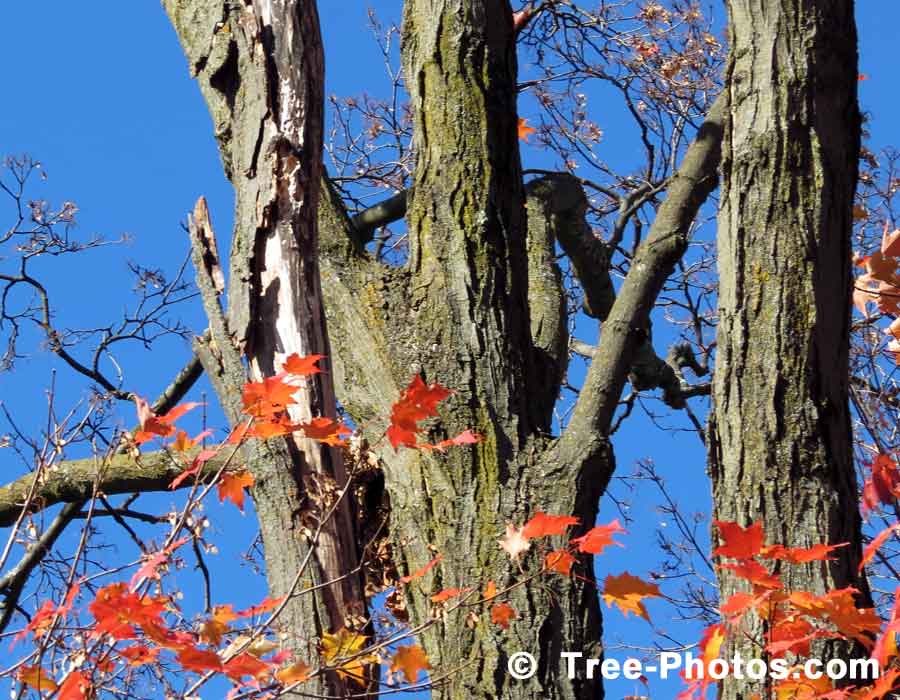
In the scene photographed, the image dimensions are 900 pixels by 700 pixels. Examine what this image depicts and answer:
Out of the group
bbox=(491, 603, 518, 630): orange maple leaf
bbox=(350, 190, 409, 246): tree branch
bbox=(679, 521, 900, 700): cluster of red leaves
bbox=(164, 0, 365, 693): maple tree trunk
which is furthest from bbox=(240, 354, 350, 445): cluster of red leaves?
bbox=(350, 190, 409, 246): tree branch

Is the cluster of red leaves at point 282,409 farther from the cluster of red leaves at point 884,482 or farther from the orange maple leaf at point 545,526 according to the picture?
the cluster of red leaves at point 884,482

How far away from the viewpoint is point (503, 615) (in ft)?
10.2

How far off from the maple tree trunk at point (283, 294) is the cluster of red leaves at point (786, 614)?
962mm

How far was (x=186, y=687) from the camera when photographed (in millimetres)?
2713

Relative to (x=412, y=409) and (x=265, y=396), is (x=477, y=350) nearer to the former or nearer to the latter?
(x=412, y=409)

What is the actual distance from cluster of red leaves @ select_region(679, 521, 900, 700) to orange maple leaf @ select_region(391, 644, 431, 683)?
69 centimetres

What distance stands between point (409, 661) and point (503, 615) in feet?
1.05

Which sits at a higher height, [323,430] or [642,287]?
[642,287]

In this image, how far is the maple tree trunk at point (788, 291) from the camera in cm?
277

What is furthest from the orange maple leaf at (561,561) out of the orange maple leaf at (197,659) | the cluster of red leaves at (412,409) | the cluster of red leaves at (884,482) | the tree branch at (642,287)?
the orange maple leaf at (197,659)

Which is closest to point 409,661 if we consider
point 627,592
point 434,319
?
point 627,592

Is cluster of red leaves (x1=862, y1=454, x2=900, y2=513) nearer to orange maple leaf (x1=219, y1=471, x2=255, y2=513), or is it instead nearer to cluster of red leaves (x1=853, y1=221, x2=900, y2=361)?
cluster of red leaves (x1=853, y1=221, x2=900, y2=361)

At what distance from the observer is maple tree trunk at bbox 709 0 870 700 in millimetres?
2771

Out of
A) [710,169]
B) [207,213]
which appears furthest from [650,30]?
[207,213]
